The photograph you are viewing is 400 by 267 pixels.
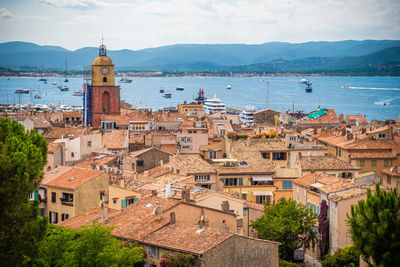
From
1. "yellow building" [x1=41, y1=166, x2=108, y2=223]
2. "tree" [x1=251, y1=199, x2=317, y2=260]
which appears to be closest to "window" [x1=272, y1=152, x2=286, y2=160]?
"tree" [x1=251, y1=199, x2=317, y2=260]

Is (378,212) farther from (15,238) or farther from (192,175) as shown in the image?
(192,175)

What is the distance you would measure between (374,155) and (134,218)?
3108cm

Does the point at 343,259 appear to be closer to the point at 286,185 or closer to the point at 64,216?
the point at 286,185

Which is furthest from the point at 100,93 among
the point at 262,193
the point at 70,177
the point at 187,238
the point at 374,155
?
the point at 187,238

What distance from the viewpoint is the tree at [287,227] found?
30.3m

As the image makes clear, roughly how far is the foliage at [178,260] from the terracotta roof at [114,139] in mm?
26478

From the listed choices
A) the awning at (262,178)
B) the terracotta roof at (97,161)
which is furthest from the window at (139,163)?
the awning at (262,178)

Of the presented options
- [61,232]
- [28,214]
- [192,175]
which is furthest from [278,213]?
[28,214]

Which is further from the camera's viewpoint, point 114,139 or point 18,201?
point 114,139

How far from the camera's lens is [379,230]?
59.0ft

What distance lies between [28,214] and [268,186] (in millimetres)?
22822

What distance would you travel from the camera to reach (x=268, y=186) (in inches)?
1524

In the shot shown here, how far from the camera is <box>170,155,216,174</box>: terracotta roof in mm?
36219

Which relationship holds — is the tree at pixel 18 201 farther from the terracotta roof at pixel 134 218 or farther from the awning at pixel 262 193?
the awning at pixel 262 193
